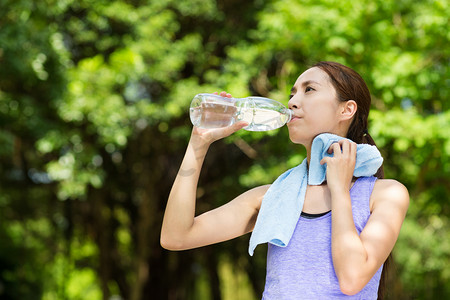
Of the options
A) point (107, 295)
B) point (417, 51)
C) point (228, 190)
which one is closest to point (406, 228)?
point (228, 190)

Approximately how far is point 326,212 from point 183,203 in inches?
18.3

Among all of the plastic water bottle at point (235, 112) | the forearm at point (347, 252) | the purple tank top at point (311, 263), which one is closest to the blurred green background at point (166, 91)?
the plastic water bottle at point (235, 112)

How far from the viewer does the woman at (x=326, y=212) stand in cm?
163

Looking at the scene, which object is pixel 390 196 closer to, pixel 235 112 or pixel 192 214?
pixel 192 214

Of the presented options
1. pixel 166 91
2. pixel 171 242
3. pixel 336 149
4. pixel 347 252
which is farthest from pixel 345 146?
pixel 166 91

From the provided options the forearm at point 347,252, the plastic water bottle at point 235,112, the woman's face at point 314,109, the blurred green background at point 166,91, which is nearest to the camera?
the forearm at point 347,252

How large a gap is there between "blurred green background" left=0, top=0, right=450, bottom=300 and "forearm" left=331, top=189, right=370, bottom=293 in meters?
5.56

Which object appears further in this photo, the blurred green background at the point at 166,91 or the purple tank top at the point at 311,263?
the blurred green background at the point at 166,91

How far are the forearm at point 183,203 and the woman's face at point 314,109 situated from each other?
318mm

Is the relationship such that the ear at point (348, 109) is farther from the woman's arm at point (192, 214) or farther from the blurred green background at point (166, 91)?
the blurred green background at point (166, 91)

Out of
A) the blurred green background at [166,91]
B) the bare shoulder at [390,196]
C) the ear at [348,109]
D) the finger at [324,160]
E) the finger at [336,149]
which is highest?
the ear at [348,109]

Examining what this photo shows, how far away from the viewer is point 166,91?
9812 millimetres

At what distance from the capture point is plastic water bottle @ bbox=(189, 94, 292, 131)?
6.91 feet

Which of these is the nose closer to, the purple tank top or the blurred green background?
the purple tank top
